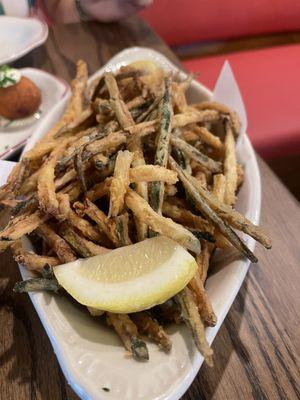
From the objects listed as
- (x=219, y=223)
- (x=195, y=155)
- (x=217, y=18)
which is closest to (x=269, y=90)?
(x=217, y=18)

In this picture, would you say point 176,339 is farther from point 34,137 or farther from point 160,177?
point 34,137

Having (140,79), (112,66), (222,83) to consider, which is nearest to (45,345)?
(140,79)

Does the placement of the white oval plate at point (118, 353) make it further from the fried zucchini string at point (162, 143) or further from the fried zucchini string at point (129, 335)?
the fried zucchini string at point (162, 143)

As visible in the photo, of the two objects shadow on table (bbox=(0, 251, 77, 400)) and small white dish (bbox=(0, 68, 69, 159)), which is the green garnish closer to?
small white dish (bbox=(0, 68, 69, 159))

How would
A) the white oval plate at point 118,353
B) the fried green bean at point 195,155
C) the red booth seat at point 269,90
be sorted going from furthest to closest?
the red booth seat at point 269,90, the fried green bean at point 195,155, the white oval plate at point 118,353

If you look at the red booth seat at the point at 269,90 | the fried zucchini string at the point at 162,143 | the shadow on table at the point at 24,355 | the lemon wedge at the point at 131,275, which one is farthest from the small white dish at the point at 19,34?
the lemon wedge at the point at 131,275

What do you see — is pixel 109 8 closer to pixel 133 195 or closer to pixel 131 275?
pixel 133 195

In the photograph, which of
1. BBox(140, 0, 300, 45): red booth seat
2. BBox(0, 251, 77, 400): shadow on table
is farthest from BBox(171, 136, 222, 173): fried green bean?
BBox(140, 0, 300, 45): red booth seat
